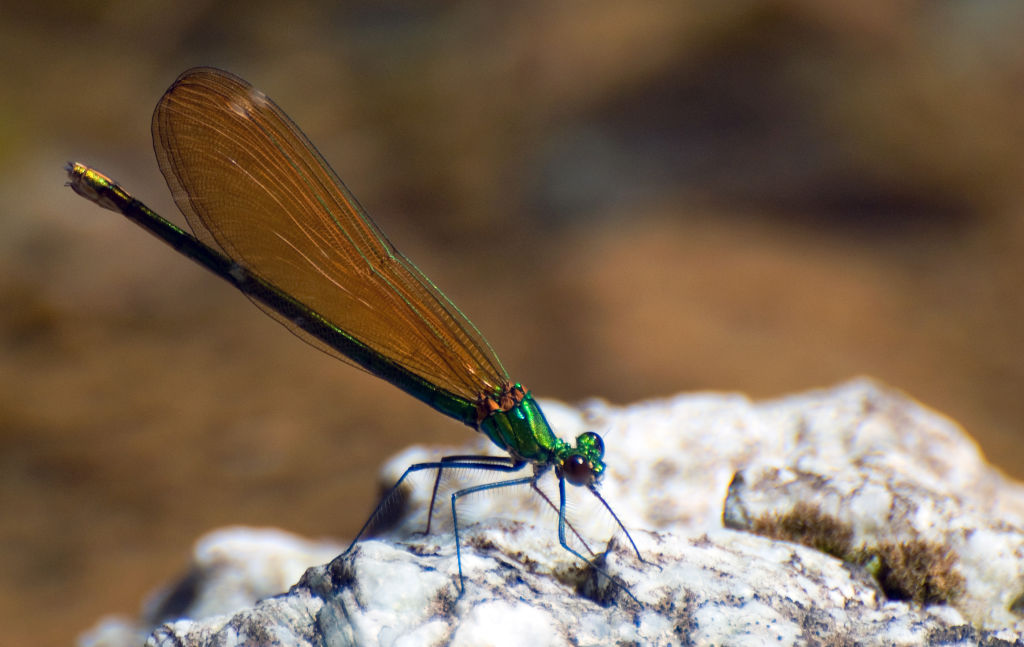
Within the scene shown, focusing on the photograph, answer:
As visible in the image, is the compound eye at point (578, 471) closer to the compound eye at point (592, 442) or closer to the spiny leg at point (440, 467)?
the compound eye at point (592, 442)

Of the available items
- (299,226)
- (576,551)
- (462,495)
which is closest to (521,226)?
(299,226)

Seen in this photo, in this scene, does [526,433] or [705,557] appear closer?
[705,557]

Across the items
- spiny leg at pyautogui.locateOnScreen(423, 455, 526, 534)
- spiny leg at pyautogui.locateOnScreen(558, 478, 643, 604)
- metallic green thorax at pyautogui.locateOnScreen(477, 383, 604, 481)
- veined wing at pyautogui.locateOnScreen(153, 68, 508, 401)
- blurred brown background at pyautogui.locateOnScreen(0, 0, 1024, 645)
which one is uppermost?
blurred brown background at pyautogui.locateOnScreen(0, 0, 1024, 645)

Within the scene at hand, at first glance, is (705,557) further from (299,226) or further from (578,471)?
(299,226)

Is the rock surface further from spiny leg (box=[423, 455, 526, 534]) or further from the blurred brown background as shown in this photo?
the blurred brown background

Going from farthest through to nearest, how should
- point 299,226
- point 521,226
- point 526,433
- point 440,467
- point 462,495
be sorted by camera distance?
point 521,226 → point 299,226 → point 526,433 → point 440,467 → point 462,495

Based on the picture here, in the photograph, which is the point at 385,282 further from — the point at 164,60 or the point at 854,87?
the point at 164,60

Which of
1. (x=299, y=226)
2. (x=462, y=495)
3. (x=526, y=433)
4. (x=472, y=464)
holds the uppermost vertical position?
(x=299, y=226)

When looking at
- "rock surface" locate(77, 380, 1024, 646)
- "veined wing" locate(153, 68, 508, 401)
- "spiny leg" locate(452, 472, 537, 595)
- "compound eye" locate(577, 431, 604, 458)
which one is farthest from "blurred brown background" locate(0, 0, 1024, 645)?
"compound eye" locate(577, 431, 604, 458)
